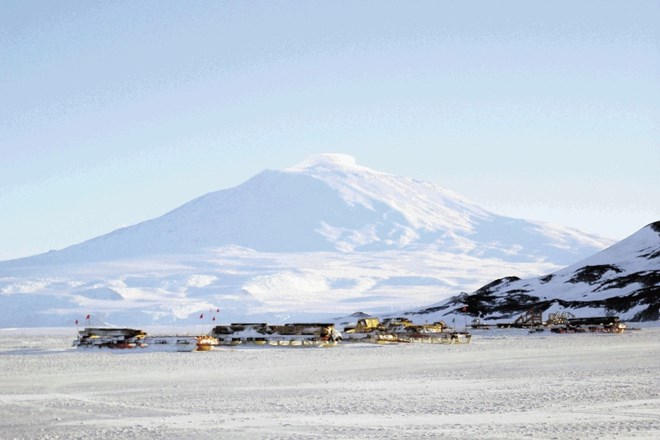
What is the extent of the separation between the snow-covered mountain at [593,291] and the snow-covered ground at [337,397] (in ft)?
213

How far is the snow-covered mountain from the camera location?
4427 inches

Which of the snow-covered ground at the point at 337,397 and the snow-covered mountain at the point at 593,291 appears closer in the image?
the snow-covered ground at the point at 337,397

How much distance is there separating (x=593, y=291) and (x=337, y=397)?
3909 inches

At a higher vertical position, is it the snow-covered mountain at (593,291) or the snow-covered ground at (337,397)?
the snow-covered mountain at (593,291)

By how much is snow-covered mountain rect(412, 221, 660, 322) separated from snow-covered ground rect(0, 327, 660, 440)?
65001 millimetres

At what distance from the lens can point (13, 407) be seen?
26625mm

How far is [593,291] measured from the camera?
403 feet

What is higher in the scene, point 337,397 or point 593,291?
point 593,291

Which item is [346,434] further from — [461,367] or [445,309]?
[445,309]

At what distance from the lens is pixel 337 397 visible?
1135 inches

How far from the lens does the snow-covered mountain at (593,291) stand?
112438mm

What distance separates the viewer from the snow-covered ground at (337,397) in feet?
71.7

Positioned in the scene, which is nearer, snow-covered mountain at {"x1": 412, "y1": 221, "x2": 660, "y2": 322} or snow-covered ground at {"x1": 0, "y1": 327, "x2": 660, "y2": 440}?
snow-covered ground at {"x1": 0, "y1": 327, "x2": 660, "y2": 440}

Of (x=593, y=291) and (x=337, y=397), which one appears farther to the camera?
(x=593, y=291)
